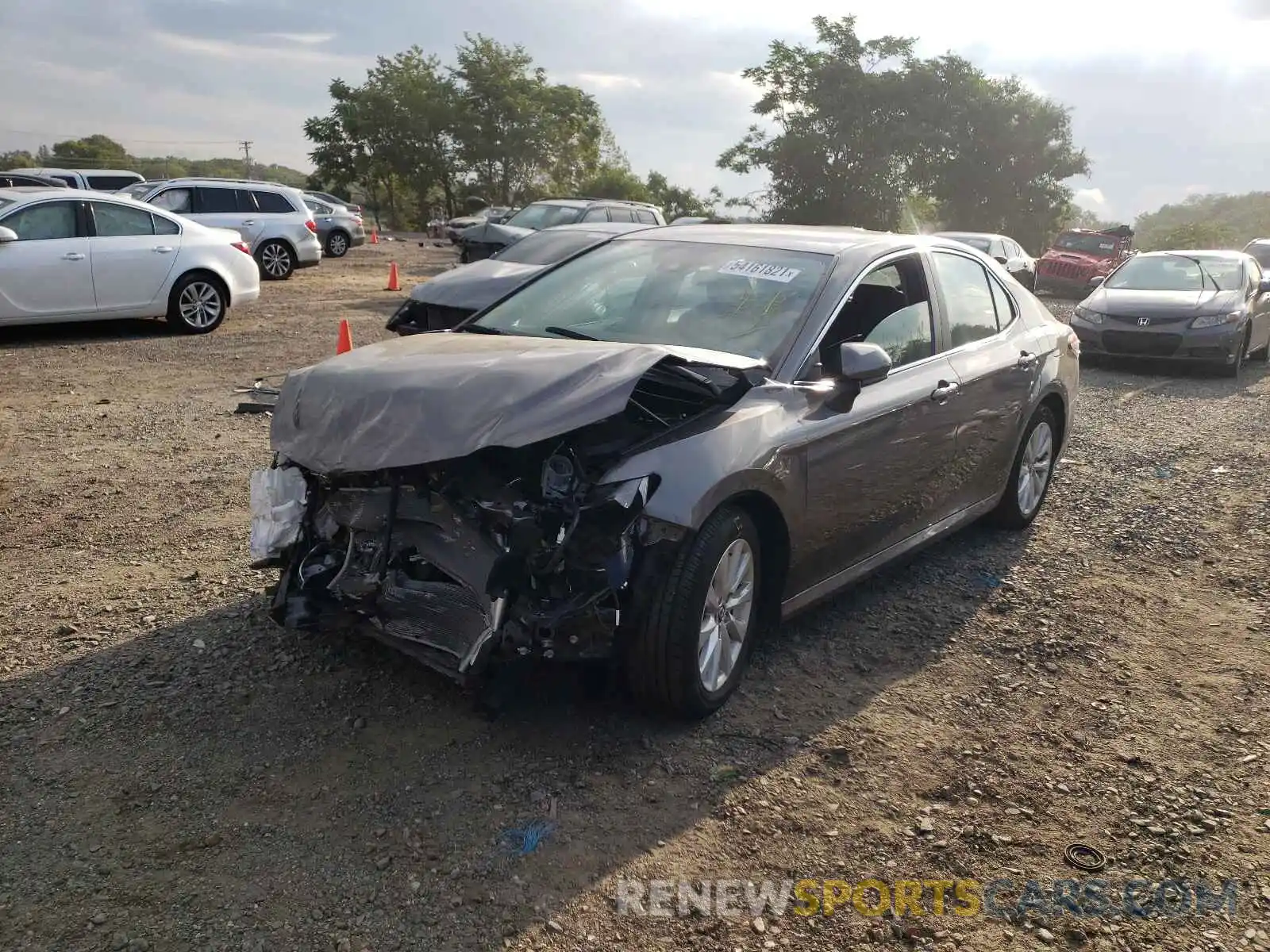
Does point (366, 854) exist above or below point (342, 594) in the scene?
below

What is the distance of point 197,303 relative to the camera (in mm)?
12719

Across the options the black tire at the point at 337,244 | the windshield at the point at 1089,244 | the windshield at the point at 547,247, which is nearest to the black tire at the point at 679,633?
the windshield at the point at 547,247

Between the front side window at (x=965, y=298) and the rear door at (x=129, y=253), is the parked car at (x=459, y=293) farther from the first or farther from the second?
the front side window at (x=965, y=298)

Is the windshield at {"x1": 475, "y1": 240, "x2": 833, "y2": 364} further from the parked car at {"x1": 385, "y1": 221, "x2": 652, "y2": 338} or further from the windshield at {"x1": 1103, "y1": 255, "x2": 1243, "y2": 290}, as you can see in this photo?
the windshield at {"x1": 1103, "y1": 255, "x2": 1243, "y2": 290}

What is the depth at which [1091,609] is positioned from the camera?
17.2ft

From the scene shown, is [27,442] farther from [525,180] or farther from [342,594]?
[525,180]

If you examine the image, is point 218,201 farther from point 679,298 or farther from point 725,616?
point 725,616

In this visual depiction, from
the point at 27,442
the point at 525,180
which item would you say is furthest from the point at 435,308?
the point at 525,180

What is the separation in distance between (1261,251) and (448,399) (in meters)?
22.8

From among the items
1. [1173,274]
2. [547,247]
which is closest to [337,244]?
[547,247]

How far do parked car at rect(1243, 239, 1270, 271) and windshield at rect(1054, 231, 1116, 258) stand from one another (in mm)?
3733

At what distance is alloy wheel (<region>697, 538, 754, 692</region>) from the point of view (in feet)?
12.4

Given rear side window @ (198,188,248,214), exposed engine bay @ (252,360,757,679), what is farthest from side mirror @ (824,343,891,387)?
rear side window @ (198,188,248,214)

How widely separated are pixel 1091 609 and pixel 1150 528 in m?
1.61
